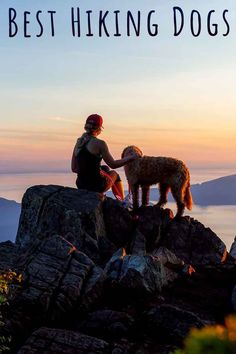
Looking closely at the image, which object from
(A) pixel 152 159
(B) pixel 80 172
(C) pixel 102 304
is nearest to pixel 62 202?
(B) pixel 80 172

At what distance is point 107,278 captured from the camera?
12492 millimetres

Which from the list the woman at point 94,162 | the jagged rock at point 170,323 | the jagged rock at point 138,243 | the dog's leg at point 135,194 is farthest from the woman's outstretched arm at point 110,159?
the jagged rock at point 170,323

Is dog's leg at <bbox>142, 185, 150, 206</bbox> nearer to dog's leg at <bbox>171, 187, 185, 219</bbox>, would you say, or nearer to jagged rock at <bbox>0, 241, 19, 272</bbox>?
dog's leg at <bbox>171, 187, 185, 219</bbox>

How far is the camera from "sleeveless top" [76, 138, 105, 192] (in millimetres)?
16750

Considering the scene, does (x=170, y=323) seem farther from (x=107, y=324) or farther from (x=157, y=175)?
(x=157, y=175)

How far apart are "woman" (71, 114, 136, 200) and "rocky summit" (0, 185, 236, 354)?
0.51 m

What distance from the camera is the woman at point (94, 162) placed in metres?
16.3

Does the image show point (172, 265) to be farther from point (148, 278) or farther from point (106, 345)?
point (106, 345)

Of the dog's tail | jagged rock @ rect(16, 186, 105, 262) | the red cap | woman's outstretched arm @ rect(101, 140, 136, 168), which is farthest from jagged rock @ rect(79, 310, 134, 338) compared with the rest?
the dog's tail

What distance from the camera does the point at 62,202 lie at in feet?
54.6

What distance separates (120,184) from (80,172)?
1447 millimetres

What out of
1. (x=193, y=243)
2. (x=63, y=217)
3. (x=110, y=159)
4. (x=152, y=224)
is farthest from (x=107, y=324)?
(x=193, y=243)

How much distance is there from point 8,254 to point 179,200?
5.55m

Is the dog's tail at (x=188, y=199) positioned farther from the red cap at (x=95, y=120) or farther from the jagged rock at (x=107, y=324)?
the jagged rock at (x=107, y=324)
